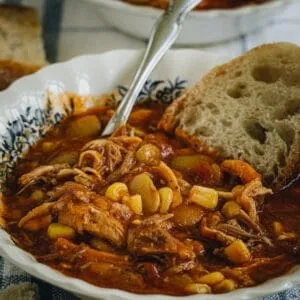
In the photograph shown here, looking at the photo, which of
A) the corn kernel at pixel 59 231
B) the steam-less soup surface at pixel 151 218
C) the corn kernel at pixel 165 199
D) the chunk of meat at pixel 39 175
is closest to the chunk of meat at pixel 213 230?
the steam-less soup surface at pixel 151 218

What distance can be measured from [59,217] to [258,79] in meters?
1.04

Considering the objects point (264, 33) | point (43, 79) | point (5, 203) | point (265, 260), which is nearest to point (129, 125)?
Answer: point (43, 79)

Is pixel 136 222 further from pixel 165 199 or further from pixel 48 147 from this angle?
pixel 48 147

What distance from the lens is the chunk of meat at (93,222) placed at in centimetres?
209

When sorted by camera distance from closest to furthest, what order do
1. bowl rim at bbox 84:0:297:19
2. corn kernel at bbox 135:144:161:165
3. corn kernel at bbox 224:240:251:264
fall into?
corn kernel at bbox 224:240:251:264
corn kernel at bbox 135:144:161:165
bowl rim at bbox 84:0:297:19

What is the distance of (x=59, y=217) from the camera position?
7.06 ft

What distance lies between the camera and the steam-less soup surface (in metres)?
2.04

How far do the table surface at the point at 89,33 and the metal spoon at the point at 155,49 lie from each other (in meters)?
0.52

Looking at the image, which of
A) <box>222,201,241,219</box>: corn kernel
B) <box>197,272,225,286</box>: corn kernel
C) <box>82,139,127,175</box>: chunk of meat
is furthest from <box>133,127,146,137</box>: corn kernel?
<box>197,272,225,286</box>: corn kernel

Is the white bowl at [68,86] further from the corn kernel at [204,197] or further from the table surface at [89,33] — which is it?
the table surface at [89,33]

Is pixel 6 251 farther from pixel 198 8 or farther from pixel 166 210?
pixel 198 8

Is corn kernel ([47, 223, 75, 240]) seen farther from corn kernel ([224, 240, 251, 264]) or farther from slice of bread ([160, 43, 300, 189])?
slice of bread ([160, 43, 300, 189])

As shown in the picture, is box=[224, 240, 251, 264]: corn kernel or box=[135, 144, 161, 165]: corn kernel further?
box=[135, 144, 161, 165]: corn kernel

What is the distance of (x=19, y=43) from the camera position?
3.34m
